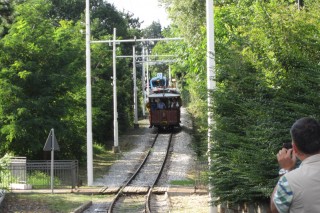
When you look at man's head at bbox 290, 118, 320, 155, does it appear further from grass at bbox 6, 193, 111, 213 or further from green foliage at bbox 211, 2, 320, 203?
grass at bbox 6, 193, 111, 213

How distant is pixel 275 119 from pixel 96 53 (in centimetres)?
3897

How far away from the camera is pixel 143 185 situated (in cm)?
2722

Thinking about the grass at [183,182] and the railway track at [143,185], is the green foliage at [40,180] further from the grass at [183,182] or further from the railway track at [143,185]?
the grass at [183,182]

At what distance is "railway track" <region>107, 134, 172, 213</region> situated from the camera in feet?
70.7

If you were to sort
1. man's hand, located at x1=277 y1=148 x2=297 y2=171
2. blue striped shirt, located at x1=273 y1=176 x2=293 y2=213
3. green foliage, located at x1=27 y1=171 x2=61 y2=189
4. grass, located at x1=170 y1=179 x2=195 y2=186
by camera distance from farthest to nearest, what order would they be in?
1. grass, located at x1=170 y1=179 x2=195 y2=186
2. green foliage, located at x1=27 y1=171 x2=61 y2=189
3. man's hand, located at x1=277 y1=148 x2=297 y2=171
4. blue striped shirt, located at x1=273 y1=176 x2=293 y2=213

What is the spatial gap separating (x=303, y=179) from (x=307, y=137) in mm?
311

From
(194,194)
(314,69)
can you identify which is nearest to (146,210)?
(194,194)

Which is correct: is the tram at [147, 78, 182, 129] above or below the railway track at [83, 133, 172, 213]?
above

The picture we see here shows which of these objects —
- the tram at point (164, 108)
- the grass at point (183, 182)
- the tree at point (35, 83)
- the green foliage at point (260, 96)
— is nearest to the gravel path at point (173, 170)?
the grass at point (183, 182)

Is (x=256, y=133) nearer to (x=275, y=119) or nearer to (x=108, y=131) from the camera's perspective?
(x=275, y=119)

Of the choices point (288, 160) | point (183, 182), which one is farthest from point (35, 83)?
point (288, 160)

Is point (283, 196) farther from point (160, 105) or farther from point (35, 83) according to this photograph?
point (160, 105)

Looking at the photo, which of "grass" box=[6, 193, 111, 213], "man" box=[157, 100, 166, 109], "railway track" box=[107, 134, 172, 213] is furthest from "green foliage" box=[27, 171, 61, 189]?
"man" box=[157, 100, 166, 109]

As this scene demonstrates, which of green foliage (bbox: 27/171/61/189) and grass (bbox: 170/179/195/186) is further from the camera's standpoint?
grass (bbox: 170/179/195/186)
